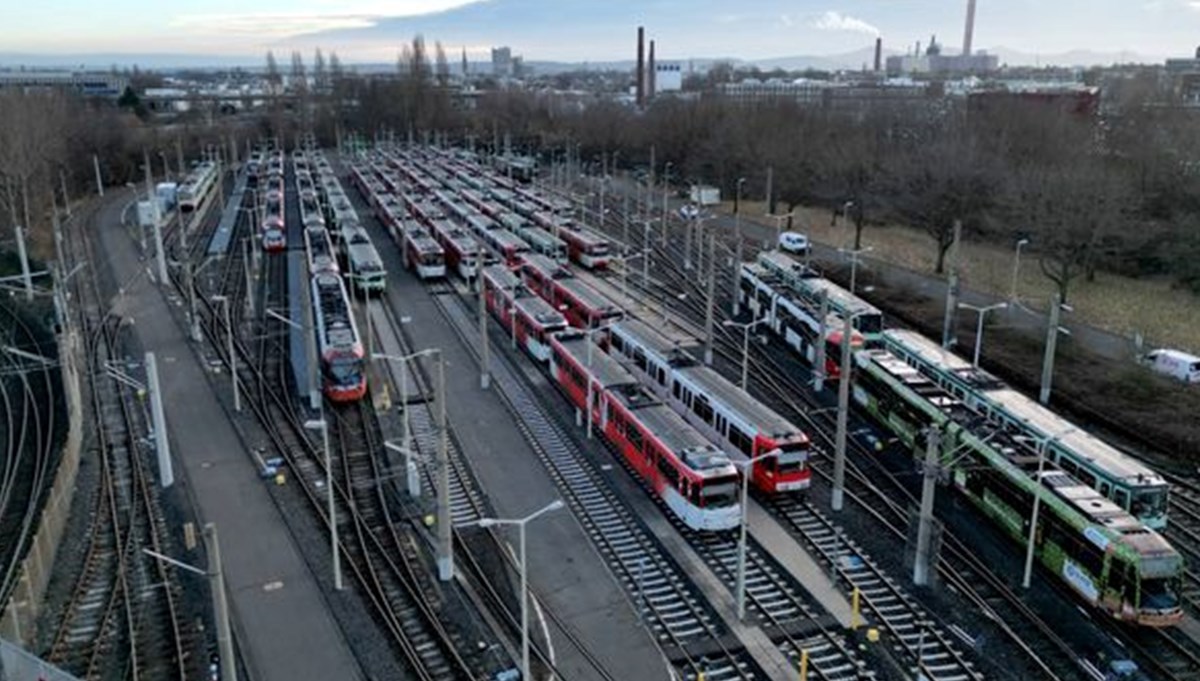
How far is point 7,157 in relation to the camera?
67.1 meters

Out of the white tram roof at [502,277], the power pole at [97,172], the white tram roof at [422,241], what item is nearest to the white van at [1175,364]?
the white tram roof at [502,277]

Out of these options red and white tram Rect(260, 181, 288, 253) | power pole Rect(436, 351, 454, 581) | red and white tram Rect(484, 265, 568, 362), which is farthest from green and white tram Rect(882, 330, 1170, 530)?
red and white tram Rect(260, 181, 288, 253)

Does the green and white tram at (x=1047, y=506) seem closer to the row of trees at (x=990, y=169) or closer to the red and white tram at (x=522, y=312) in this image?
the red and white tram at (x=522, y=312)

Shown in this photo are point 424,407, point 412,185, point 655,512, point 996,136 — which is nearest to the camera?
point 655,512

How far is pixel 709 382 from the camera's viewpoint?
31859 mm

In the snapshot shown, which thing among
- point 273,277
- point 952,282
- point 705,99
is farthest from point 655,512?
point 705,99

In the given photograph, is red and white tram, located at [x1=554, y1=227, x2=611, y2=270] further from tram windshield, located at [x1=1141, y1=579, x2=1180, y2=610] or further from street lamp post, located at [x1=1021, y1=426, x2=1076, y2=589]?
tram windshield, located at [x1=1141, y1=579, x2=1180, y2=610]

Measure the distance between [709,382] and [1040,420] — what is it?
10.1 m

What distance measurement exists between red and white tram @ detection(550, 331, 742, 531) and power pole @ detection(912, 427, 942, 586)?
4.74m

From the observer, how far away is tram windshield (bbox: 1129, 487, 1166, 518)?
2395 centimetres

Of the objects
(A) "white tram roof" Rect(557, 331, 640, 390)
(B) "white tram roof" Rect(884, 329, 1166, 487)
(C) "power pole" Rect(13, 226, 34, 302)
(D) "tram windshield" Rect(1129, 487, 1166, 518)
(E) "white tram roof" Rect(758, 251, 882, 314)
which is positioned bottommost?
(D) "tram windshield" Rect(1129, 487, 1166, 518)

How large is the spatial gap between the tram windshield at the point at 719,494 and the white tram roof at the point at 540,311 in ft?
50.4

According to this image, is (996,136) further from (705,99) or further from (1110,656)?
(1110,656)

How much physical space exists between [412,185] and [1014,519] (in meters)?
72.0
